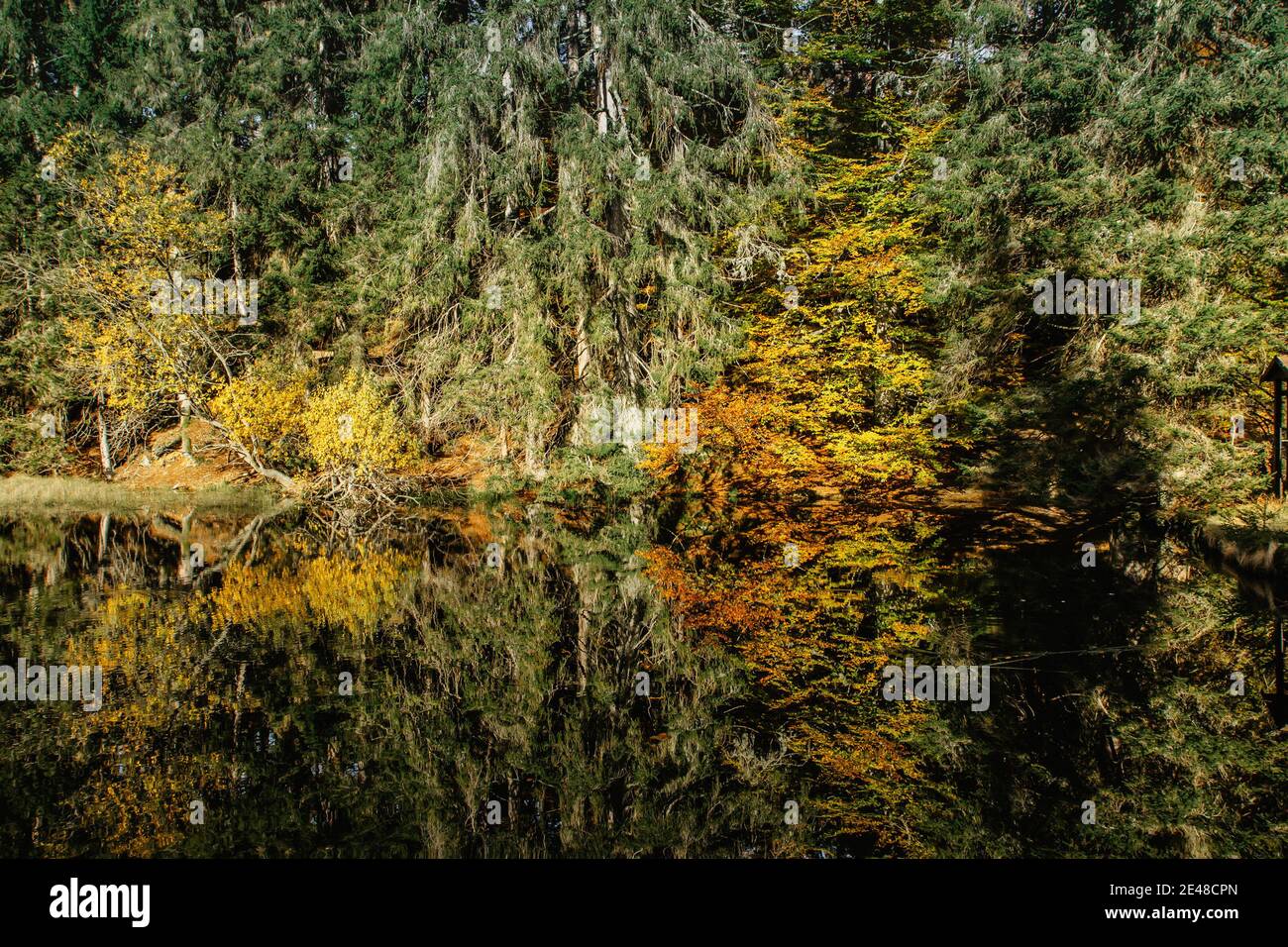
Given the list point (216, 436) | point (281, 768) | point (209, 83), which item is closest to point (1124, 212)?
point (281, 768)

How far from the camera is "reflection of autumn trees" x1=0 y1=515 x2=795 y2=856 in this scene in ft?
16.2

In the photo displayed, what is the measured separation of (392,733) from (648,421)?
12.7 meters

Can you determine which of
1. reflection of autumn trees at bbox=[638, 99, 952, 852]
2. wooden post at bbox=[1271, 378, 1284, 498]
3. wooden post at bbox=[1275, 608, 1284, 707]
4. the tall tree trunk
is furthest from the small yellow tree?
wooden post at bbox=[1271, 378, 1284, 498]

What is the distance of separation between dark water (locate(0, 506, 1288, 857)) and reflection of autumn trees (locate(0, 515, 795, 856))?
0.09 feet

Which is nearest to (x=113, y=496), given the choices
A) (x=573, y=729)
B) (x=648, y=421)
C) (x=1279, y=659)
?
(x=648, y=421)

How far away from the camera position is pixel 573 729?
21.6 feet

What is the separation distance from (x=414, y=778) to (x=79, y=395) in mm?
23617

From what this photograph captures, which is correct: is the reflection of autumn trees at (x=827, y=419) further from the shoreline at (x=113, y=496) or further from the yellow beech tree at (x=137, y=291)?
the yellow beech tree at (x=137, y=291)

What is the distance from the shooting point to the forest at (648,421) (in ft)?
19.0

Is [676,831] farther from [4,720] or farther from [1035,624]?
[1035,624]

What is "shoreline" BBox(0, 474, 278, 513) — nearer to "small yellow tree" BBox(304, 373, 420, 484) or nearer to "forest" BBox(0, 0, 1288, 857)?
"forest" BBox(0, 0, 1288, 857)

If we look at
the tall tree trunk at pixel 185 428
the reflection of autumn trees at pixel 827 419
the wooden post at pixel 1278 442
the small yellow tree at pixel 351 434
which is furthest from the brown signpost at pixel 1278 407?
the tall tree trunk at pixel 185 428

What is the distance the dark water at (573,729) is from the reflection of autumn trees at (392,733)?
3 centimetres

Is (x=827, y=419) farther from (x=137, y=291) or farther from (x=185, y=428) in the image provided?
(x=185, y=428)
